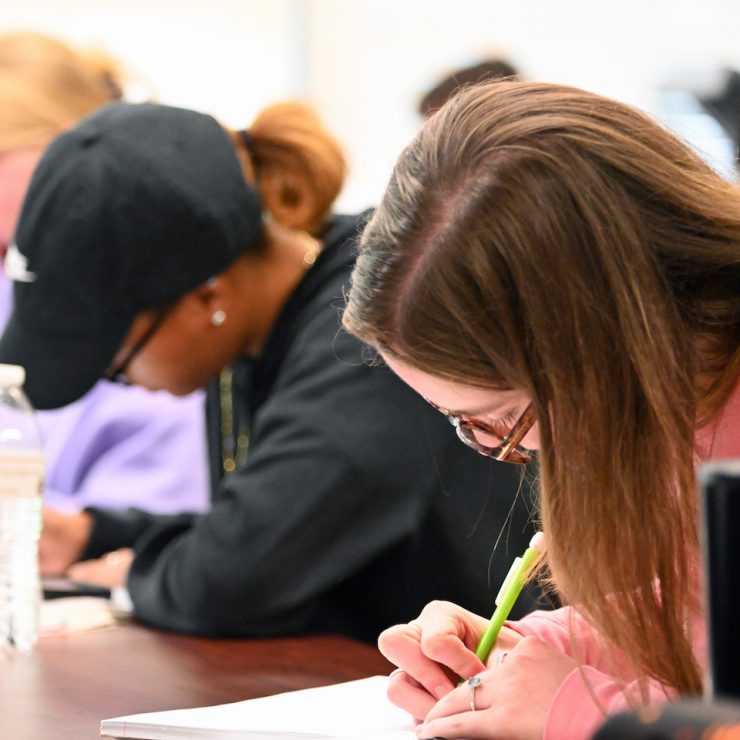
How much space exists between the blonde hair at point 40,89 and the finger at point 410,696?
121 cm

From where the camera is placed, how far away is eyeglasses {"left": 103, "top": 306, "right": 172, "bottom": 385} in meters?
1.54

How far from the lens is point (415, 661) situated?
935mm

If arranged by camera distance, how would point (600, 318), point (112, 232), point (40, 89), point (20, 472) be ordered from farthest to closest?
point (40, 89) < point (112, 232) < point (20, 472) < point (600, 318)

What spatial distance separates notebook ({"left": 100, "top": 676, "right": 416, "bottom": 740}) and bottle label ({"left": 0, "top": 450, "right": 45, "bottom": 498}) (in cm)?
46

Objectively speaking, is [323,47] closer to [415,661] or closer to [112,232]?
[112,232]

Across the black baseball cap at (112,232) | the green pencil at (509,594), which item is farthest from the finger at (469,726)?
the black baseball cap at (112,232)

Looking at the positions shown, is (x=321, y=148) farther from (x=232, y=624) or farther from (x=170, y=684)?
(x=170, y=684)

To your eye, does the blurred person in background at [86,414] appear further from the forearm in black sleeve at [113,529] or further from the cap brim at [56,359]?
the cap brim at [56,359]

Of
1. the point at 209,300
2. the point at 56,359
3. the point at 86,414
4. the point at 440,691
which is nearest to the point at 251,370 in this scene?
the point at 209,300

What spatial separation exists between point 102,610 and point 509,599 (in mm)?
656

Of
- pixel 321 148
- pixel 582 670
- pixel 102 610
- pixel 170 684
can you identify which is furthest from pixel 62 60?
pixel 582 670

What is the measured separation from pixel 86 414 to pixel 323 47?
4.56 feet

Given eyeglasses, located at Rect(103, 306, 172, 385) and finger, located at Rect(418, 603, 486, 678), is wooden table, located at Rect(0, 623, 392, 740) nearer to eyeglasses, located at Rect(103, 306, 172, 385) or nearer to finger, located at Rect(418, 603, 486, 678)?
finger, located at Rect(418, 603, 486, 678)

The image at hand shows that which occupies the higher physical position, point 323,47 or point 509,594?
point 323,47
